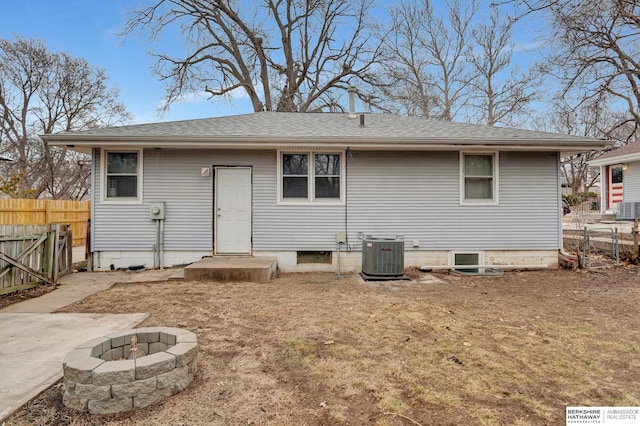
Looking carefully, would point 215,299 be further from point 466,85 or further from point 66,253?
point 466,85

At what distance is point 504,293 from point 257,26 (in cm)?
2058

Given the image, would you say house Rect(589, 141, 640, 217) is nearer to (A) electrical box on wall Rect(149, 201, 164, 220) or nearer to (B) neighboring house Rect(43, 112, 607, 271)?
(B) neighboring house Rect(43, 112, 607, 271)

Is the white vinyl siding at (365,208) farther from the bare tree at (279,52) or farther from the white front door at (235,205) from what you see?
the bare tree at (279,52)

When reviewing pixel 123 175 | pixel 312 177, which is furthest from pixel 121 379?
pixel 123 175

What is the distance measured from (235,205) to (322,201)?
1918 mm

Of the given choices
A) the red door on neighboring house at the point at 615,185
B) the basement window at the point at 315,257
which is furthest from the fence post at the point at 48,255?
the red door on neighboring house at the point at 615,185

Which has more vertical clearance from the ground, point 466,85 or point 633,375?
point 466,85

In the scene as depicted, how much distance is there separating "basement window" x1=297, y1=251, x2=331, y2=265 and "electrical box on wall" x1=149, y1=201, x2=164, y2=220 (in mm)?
3059

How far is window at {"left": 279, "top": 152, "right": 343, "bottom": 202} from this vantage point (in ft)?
26.1

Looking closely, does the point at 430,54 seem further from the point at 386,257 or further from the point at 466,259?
the point at 386,257

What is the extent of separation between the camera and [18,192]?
48.2 ft

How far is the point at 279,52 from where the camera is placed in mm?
22016

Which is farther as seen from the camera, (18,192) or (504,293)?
(18,192)

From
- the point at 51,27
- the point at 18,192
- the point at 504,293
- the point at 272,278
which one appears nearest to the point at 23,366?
the point at 272,278
